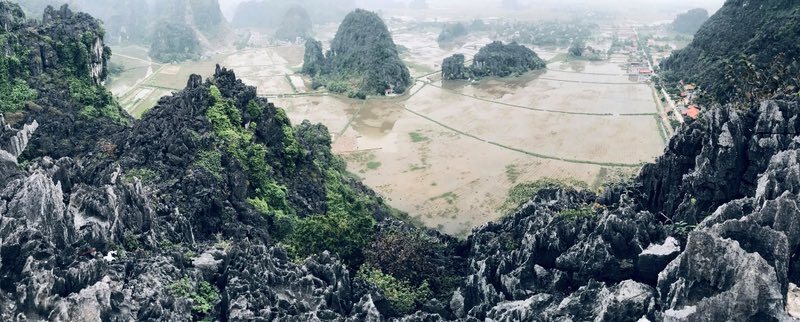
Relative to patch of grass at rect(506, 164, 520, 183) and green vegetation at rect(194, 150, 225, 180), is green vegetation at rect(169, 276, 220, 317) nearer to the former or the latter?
green vegetation at rect(194, 150, 225, 180)

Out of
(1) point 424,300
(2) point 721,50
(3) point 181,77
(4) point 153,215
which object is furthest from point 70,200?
(3) point 181,77

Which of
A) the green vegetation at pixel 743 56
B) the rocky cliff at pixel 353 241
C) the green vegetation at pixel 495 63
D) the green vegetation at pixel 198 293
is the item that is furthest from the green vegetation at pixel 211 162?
the green vegetation at pixel 495 63

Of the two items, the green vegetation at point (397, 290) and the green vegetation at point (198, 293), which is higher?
the green vegetation at point (198, 293)

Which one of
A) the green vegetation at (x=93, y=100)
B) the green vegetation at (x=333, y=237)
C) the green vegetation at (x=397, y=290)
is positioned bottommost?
the green vegetation at (x=397, y=290)

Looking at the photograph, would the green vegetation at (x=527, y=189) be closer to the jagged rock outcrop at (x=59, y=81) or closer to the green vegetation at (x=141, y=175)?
the green vegetation at (x=141, y=175)

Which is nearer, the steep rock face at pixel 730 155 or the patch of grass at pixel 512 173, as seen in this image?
the steep rock face at pixel 730 155

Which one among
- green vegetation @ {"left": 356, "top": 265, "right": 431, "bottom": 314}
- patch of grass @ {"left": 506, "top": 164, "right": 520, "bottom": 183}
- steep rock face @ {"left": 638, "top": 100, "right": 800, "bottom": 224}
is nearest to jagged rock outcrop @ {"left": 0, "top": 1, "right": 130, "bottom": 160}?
green vegetation @ {"left": 356, "top": 265, "right": 431, "bottom": 314}

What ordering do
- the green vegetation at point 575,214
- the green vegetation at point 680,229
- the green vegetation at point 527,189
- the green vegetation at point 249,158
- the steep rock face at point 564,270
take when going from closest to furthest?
the steep rock face at point 564,270
the green vegetation at point 680,229
the green vegetation at point 575,214
the green vegetation at point 249,158
the green vegetation at point 527,189
